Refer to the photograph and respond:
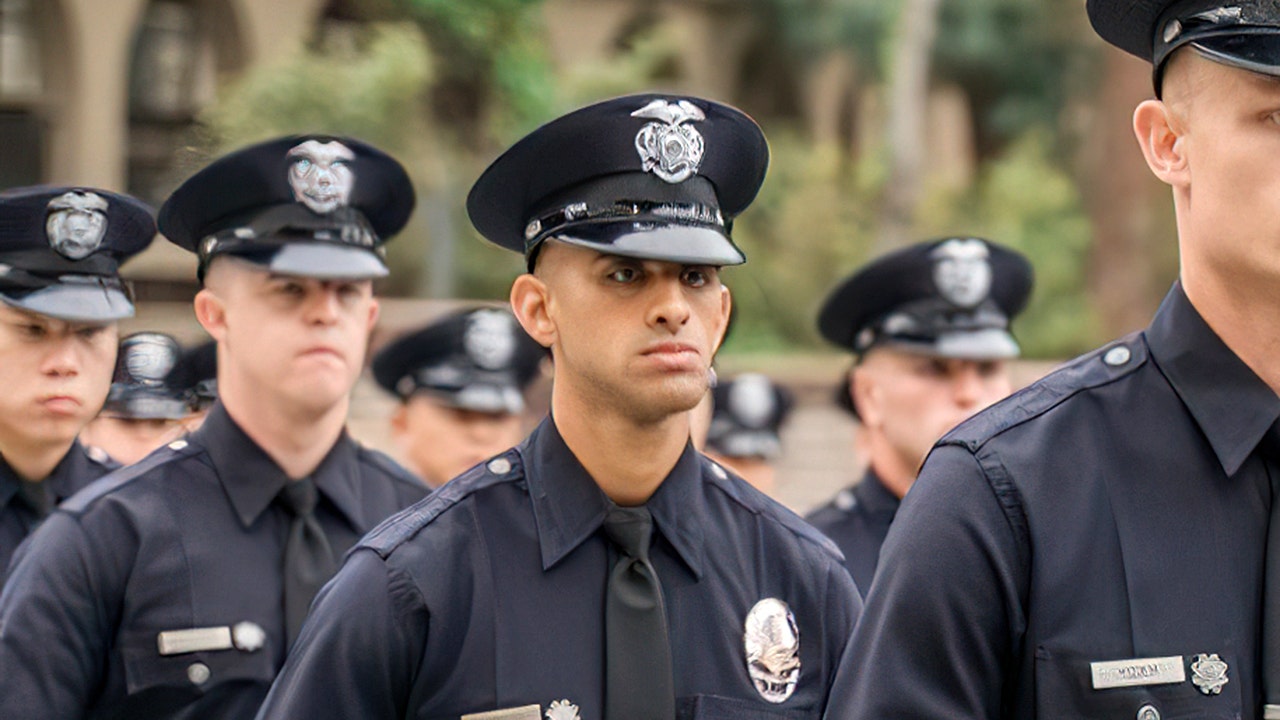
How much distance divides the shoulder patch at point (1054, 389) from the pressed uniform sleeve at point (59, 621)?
2165 mm

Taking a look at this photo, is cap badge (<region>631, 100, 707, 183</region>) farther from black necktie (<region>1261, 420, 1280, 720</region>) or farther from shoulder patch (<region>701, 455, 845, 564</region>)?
black necktie (<region>1261, 420, 1280, 720</region>)

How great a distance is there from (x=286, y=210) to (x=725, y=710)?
211 cm

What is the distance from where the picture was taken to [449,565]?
118 inches

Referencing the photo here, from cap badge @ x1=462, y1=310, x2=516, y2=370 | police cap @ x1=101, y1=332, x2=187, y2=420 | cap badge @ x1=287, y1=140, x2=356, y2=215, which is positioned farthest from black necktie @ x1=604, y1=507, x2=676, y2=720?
cap badge @ x1=462, y1=310, x2=516, y2=370

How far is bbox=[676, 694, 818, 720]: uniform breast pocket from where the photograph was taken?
119 inches

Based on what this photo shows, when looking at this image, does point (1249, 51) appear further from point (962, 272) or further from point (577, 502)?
point (962, 272)

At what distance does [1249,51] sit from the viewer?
8.08 ft

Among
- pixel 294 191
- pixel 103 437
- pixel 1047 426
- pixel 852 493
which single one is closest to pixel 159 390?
pixel 103 437

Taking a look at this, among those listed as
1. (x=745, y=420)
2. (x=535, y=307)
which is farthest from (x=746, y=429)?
(x=535, y=307)

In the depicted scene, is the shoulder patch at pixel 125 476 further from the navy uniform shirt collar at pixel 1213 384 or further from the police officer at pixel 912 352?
the navy uniform shirt collar at pixel 1213 384

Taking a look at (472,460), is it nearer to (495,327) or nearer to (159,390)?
(495,327)

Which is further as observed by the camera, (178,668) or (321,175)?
(321,175)

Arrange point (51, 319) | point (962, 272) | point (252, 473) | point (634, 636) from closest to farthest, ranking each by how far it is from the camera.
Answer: point (634, 636), point (252, 473), point (51, 319), point (962, 272)

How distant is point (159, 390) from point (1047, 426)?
4.65 m
